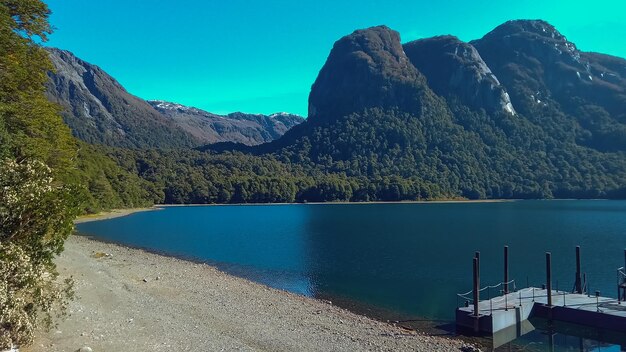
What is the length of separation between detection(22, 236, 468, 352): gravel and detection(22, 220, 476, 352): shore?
39mm

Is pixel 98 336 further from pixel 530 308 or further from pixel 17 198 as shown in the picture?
pixel 530 308

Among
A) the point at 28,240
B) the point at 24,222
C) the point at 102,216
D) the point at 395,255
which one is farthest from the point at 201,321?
the point at 102,216

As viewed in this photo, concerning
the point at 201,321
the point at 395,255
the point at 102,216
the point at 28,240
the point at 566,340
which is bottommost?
the point at 566,340

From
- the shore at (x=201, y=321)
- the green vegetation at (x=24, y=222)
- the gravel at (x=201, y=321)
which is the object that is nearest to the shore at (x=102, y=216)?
the shore at (x=201, y=321)

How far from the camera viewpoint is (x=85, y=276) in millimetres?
31859

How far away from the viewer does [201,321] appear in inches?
932

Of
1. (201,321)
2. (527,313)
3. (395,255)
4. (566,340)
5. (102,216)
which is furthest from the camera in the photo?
(102,216)

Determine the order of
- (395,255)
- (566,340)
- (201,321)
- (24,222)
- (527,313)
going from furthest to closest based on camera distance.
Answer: (395,255) → (527,313) → (566,340) → (201,321) → (24,222)

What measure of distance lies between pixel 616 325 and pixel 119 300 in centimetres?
2884

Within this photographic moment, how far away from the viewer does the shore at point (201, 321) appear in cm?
1928

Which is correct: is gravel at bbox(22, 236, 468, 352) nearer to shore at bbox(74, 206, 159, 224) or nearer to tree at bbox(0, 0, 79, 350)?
tree at bbox(0, 0, 79, 350)

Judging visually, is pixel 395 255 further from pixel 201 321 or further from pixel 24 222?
pixel 24 222

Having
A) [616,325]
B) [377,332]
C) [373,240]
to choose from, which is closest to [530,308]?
[616,325]

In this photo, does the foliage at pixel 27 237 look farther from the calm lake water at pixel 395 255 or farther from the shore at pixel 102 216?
the shore at pixel 102 216
